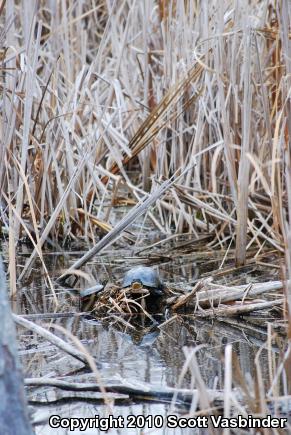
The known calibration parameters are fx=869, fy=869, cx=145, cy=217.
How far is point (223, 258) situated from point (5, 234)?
1066 millimetres

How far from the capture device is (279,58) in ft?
12.2

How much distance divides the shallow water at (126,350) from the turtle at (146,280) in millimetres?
143

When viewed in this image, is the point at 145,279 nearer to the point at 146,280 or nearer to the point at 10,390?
the point at 146,280

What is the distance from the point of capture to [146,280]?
10.4ft

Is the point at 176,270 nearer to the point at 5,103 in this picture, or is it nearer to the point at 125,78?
the point at 5,103

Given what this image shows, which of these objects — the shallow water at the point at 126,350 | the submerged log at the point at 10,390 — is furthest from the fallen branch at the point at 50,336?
the submerged log at the point at 10,390

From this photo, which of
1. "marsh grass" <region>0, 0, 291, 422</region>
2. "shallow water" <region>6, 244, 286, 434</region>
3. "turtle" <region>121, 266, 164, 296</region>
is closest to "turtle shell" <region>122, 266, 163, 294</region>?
"turtle" <region>121, 266, 164, 296</region>

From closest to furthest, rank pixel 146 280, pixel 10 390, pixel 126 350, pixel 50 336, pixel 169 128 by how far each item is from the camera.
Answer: pixel 10 390 < pixel 50 336 < pixel 126 350 < pixel 146 280 < pixel 169 128

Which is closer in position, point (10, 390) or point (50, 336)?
point (10, 390)

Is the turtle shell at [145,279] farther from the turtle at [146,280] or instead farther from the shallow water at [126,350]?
the shallow water at [126,350]

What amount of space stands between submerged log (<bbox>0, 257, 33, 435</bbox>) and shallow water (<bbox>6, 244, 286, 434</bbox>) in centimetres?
40

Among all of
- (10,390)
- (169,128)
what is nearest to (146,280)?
(169,128)

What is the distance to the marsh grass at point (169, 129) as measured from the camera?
3.48m

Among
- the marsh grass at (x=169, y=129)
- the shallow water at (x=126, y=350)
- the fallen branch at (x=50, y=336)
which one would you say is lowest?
the shallow water at (x=126, y=350)
